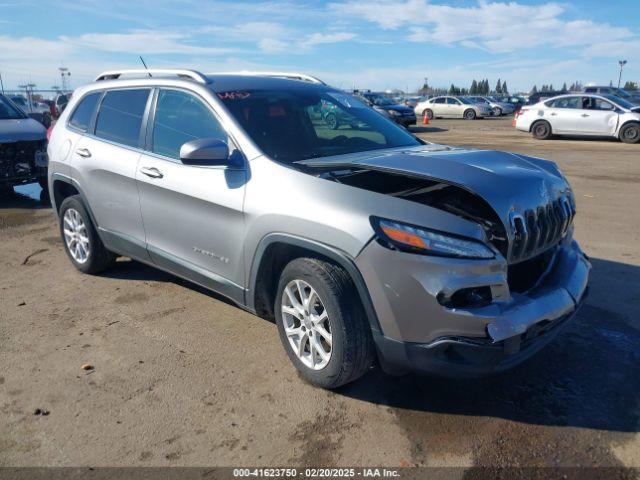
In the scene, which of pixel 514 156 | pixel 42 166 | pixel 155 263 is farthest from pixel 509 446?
pixel 42 166

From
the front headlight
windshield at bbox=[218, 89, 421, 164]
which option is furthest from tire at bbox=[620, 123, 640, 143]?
the front headlight

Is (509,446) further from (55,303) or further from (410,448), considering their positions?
(55,303)

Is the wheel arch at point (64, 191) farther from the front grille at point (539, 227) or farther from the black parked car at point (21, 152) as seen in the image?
the black parked car at point (21, 152)

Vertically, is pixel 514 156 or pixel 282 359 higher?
pixel 514 156

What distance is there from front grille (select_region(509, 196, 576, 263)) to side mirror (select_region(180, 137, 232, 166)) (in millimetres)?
1766

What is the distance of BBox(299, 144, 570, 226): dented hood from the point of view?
2.96m

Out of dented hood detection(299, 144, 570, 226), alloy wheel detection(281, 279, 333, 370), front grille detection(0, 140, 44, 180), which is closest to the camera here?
dented hood detection(299, 144, 570, 226)

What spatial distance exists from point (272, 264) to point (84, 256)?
8.97ft

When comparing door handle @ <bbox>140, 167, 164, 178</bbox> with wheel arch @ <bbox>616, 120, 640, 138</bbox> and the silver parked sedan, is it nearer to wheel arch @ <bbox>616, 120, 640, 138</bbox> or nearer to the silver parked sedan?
wheel arch @ <bbox>616, 120, 640, 138</bbox>

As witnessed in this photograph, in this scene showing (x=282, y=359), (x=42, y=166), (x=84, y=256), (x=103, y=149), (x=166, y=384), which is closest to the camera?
(x=166, y=384)

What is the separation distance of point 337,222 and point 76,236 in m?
3.49

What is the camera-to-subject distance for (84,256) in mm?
5367

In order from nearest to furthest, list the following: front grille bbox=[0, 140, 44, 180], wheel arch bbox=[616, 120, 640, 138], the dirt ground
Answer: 1. the dirt ground
2. front grille bbox=[0, 140, 44, 180]
3. wheel arch bbox=[616, 120, 640, 138]

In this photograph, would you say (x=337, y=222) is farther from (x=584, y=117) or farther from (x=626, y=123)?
(x=584, y=117)
